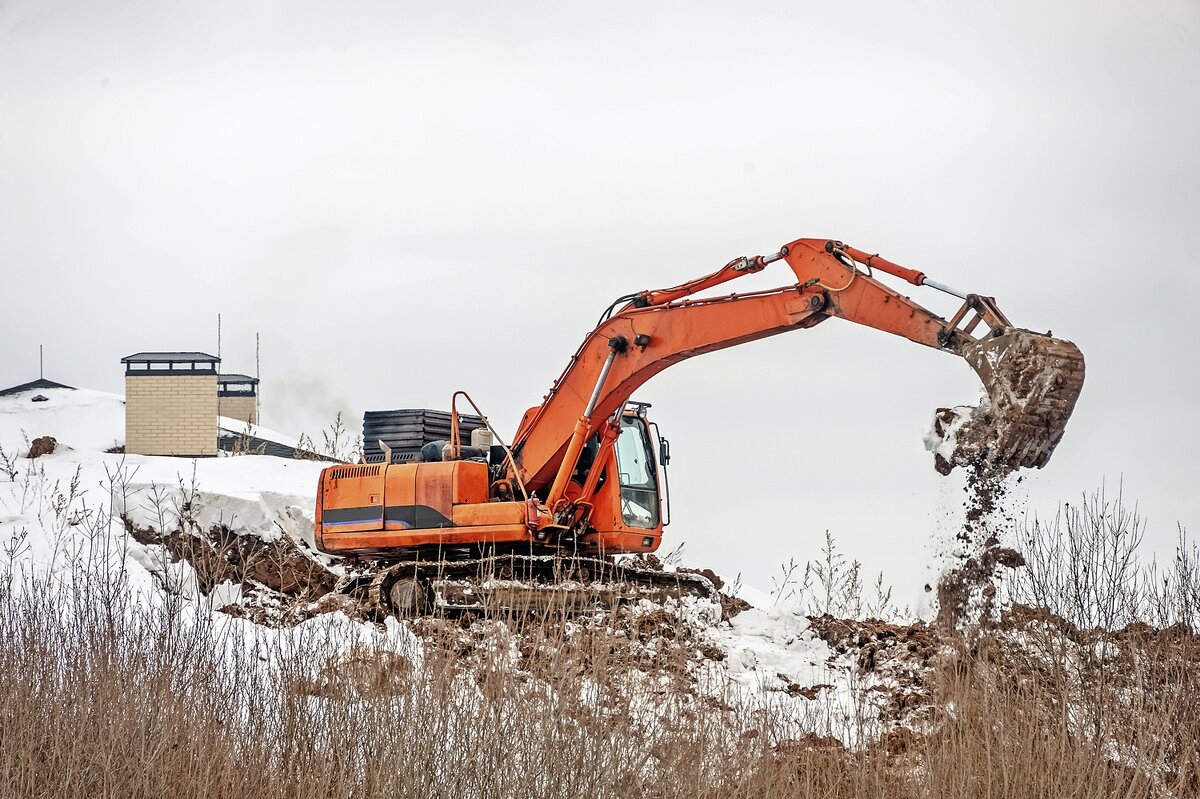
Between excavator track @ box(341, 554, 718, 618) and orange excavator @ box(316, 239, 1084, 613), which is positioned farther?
excavator track @ box(341, 554, 718, 618)

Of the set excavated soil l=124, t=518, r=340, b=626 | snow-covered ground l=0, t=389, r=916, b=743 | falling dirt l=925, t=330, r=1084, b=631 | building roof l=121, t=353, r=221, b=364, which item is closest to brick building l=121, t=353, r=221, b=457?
Result: building roof l=121, t=353, r=221, b=364

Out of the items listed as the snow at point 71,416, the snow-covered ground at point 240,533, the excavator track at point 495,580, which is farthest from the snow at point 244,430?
the excavator track at point 495,580

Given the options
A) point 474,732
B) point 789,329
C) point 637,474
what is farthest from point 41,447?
point 474,732

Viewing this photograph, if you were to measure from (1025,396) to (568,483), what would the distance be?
17.1 feet

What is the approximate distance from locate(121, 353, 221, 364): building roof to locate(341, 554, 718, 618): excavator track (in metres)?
10.6

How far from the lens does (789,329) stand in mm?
11344

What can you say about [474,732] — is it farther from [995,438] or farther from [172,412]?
[172,412]

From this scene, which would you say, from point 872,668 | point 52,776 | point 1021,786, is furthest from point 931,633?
point 52,776

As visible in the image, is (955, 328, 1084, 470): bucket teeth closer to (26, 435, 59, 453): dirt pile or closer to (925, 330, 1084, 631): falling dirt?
(925, 330, 1084, 631): falling dirt

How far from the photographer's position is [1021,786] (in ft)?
25.3

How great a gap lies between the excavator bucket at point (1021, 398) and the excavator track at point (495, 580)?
13.3ft

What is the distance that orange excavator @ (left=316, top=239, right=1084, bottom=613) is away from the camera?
38.1 ft

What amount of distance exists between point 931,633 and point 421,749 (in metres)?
5.36

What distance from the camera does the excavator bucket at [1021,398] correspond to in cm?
895
